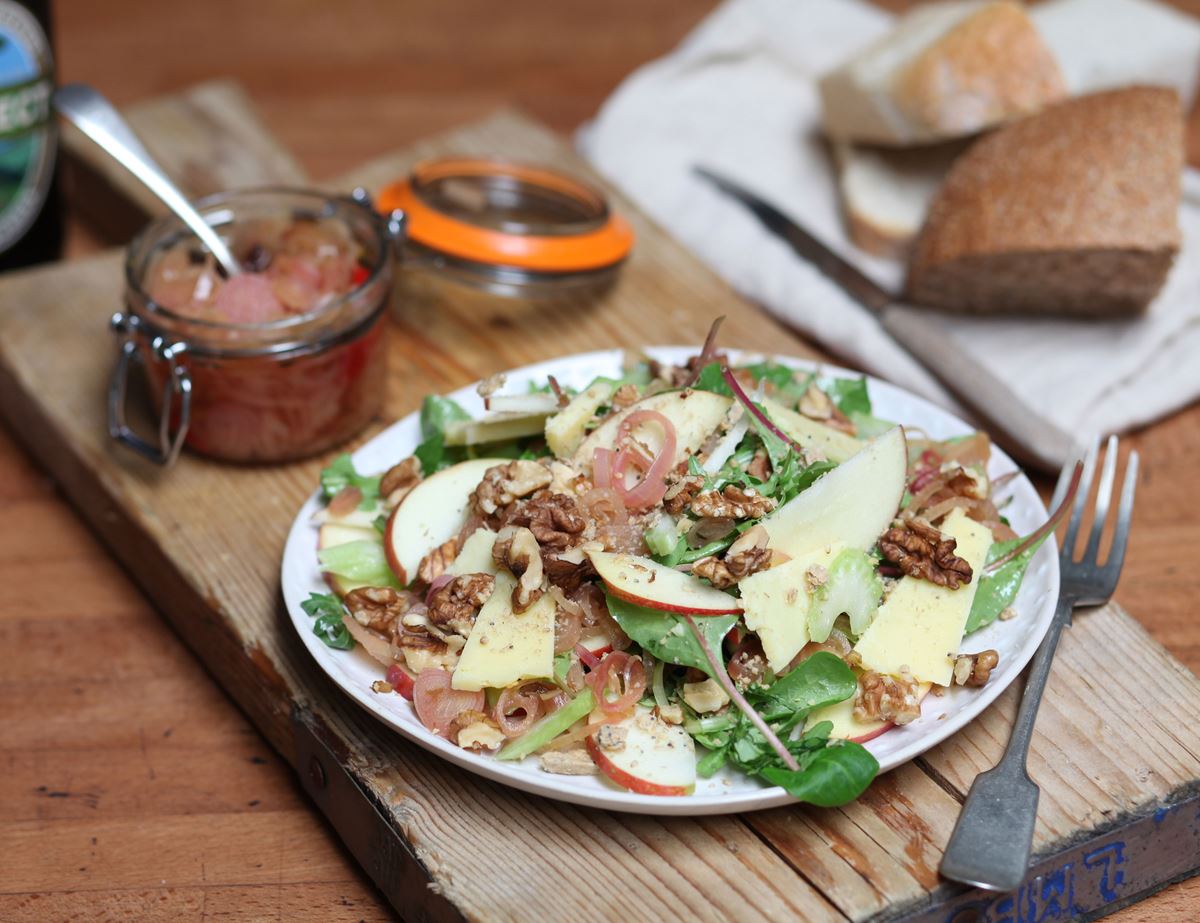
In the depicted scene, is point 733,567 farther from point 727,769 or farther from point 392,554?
point 392,554

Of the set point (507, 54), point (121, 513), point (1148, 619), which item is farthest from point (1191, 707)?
point (507, 54)

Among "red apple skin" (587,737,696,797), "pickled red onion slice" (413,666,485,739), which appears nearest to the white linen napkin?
"red apple skin" (587,737,696,797)

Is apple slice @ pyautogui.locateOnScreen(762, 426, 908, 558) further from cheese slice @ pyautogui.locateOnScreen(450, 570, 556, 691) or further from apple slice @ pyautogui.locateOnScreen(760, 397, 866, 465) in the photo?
cheese slice @ pyautogui.locateOnScreen(450, 570, 556, 691)

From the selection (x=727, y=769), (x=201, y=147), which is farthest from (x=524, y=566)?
(x=201, y=147)

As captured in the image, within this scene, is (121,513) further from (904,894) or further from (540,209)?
(904,894)

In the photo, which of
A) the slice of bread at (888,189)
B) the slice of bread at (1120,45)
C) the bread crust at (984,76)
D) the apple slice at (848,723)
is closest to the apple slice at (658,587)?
the apple slice at (848,723)
